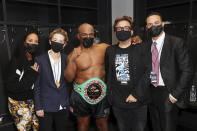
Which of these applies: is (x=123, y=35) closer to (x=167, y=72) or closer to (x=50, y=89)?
(x=167, y=72)

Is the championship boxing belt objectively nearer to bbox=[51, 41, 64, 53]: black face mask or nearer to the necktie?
bbox=[51, 41, 64, 53]: black face mask

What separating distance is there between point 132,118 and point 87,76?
2.17 feet

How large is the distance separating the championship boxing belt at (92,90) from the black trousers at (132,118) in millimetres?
267

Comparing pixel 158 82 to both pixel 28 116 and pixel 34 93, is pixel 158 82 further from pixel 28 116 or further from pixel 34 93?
pixel 28 116

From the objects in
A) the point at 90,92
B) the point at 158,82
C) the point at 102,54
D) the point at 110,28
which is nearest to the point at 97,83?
the point at 90,92

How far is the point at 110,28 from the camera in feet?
12.2

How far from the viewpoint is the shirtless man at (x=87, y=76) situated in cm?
200

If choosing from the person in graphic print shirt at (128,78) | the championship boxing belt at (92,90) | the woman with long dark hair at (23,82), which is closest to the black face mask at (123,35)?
the person in graphic print shirt at (128,78)

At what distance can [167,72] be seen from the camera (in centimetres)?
175

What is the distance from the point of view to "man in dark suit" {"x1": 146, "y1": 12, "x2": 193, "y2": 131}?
5.59 feet

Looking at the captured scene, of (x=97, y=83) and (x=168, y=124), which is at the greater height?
(x=97, y=83)

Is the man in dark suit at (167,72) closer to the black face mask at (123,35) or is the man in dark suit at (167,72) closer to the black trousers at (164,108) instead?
the black trousers at (164,108)

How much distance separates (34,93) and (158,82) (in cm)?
126

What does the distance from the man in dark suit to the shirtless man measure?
1.93ft
